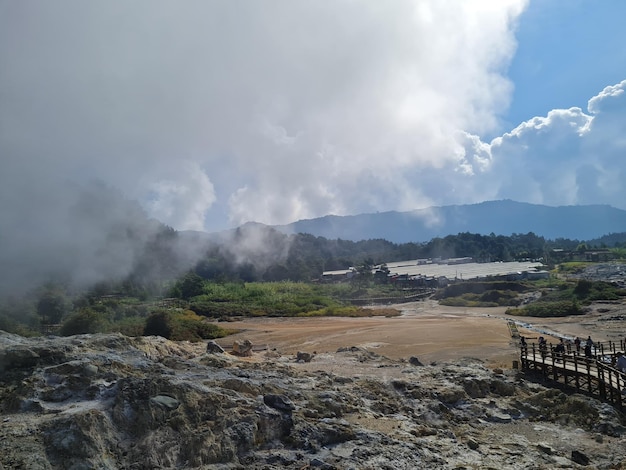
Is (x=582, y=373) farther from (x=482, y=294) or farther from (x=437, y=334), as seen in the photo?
(x=482, y=294)

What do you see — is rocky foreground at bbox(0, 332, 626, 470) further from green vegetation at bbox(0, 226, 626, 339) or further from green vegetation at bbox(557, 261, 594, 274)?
green vegetation at bbox(557, 261, 594, 274)

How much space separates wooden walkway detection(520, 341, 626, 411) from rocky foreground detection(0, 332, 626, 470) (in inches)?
24.5

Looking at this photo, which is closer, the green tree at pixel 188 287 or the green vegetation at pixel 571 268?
the green tree at pixel 188 287

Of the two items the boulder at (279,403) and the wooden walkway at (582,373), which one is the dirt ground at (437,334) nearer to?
the wooden walkway at (582,373)

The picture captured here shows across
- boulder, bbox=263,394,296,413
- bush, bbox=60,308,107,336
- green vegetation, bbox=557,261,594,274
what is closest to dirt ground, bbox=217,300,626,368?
bush, bbox=60,308,107,336

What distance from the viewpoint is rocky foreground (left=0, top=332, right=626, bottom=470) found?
314 inches

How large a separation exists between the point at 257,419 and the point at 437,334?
25.2 m

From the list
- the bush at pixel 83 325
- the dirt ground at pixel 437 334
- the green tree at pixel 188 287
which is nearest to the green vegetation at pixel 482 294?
the dirt ground at pixel 437 334

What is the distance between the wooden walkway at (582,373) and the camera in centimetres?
1335

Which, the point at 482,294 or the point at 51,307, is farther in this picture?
the point at 482,294

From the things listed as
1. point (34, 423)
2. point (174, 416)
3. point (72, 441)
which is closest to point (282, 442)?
point (174, 416)

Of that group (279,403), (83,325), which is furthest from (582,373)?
(83,325)

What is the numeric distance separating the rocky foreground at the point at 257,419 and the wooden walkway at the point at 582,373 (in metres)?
0.62

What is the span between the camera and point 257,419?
942 centimetres
